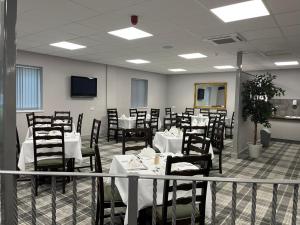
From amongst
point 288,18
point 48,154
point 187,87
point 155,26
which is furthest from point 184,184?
point 187,87

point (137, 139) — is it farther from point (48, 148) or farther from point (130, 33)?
point (130, 33)

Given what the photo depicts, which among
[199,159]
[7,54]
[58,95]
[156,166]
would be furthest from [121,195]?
[58,95]

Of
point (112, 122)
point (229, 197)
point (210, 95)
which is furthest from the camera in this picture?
point (210, 95)

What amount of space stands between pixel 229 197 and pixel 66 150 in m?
2.82

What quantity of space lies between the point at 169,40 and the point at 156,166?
332cm

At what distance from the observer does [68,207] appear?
3.28 meters

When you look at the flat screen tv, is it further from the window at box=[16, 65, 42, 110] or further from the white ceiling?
the white ceiling

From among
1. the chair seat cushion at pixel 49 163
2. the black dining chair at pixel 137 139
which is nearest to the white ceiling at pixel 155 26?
the black dining chair at pixel 137 139

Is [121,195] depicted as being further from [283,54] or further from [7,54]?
[283,54]

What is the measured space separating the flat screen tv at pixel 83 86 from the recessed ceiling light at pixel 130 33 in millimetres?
3676

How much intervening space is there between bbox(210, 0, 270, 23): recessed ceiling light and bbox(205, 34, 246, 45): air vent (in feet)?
3.29

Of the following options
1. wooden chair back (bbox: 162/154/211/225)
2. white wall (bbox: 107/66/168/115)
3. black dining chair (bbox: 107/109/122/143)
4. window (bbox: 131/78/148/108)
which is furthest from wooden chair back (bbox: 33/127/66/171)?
window (bbox: 131/78/148/108)

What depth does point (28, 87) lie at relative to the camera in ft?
23.0

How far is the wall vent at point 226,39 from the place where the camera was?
4725mm
